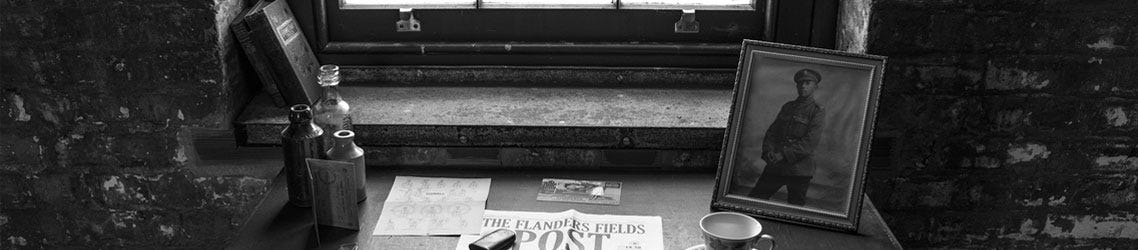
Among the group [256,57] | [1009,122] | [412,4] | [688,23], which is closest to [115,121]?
[256,57]

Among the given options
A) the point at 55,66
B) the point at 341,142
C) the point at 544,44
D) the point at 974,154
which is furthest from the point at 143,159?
the point at 974,154

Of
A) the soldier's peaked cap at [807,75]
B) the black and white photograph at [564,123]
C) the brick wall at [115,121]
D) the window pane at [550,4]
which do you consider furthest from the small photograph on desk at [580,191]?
the brick wall at [115,121]

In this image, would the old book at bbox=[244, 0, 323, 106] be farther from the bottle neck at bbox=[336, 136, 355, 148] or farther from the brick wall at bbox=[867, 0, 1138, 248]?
the brick wall at bbox=[867, 0, 1138, 248]

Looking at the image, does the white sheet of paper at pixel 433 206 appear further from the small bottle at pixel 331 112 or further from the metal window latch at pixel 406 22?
the metal window latch at pixel 406 22

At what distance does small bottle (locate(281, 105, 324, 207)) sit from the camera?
1.75m

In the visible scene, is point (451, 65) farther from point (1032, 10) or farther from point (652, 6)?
point (1032, 10)

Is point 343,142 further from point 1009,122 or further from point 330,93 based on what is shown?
point 1009,122

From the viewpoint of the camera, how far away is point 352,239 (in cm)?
167

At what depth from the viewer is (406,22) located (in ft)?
7.58

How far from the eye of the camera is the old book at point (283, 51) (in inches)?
82.4

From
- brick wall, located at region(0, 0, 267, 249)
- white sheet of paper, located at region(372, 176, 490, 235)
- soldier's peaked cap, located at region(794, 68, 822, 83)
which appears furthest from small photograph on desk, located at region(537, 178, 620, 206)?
brick wall, located at region(0, 0, 267, 249)

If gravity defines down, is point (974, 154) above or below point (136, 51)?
below

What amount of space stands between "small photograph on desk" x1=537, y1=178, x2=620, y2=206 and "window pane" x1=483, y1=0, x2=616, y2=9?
515 mm

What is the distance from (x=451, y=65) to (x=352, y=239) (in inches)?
30.4
